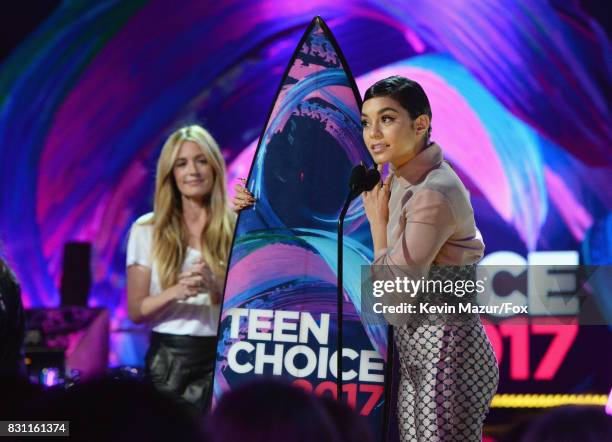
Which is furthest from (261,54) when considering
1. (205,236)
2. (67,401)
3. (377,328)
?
(67,401)

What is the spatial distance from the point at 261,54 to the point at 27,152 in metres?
1.31

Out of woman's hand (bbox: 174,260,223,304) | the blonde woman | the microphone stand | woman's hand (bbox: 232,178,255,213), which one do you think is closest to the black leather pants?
the blonde woman

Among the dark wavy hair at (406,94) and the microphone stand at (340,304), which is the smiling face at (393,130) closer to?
the dark wavy hair at (406,94)

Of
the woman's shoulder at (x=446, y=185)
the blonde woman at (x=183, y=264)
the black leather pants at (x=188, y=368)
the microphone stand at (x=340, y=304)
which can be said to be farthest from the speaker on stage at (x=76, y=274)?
the woman's shoulder at (x=446, y=185)

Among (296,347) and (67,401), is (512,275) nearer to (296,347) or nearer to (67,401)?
(296,347)

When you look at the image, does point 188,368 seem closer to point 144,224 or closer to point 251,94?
point 144,224

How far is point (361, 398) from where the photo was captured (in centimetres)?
391

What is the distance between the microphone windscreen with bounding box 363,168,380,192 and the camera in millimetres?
3896

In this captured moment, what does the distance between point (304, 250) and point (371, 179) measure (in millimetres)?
428

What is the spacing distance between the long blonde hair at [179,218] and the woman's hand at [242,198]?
259mm

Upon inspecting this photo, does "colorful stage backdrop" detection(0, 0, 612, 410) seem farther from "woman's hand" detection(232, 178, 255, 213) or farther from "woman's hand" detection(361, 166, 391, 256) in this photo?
"woman's hand" detection(361, 166, 391, 256)

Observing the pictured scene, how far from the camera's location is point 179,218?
4.52 metres

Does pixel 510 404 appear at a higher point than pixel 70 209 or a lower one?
lower

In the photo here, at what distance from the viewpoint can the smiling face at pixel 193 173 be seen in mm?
4496
